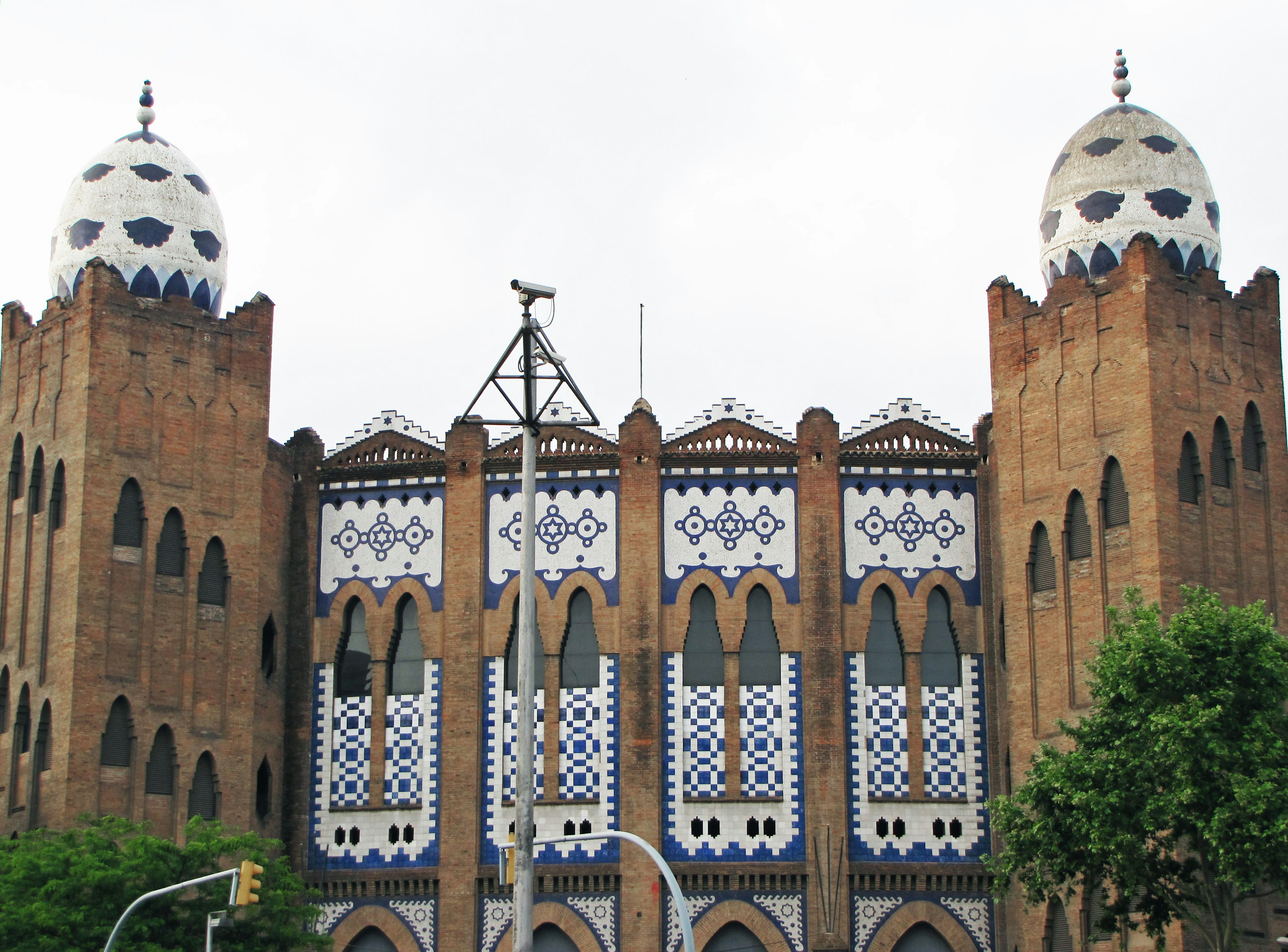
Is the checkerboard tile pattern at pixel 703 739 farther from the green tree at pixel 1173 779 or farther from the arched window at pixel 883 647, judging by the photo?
the green tree at pixel 1173 779

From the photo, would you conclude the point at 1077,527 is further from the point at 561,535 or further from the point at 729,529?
the point at 561,535

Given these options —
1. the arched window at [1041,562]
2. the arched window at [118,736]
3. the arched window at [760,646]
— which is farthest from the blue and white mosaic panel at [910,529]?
the arched window at [118,736]

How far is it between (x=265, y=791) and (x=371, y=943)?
3.41m

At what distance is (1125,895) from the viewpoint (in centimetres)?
3002

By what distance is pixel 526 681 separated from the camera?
78.0ft

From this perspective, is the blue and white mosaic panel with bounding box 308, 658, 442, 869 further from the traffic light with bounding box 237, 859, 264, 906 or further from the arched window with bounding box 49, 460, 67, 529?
the traffic light with bounding box 237, 859, 264, 906

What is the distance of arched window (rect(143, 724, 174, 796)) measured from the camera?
120ft

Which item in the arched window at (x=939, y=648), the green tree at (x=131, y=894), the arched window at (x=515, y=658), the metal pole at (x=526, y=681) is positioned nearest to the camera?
the metal pole at (x=526, y=681)

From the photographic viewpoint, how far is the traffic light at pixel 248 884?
1108 inches

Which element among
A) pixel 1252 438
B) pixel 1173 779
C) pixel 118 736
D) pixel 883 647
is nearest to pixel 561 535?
pixel 883 647

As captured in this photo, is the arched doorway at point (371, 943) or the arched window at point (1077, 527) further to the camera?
the arched doorway at point (371, 943)

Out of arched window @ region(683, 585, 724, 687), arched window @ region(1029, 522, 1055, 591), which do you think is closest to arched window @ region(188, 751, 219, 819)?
arched window @ region(683, 585, 724, 687)

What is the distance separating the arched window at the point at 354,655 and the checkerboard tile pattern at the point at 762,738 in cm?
718

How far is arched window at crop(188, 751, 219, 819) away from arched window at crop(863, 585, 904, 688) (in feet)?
39.4
